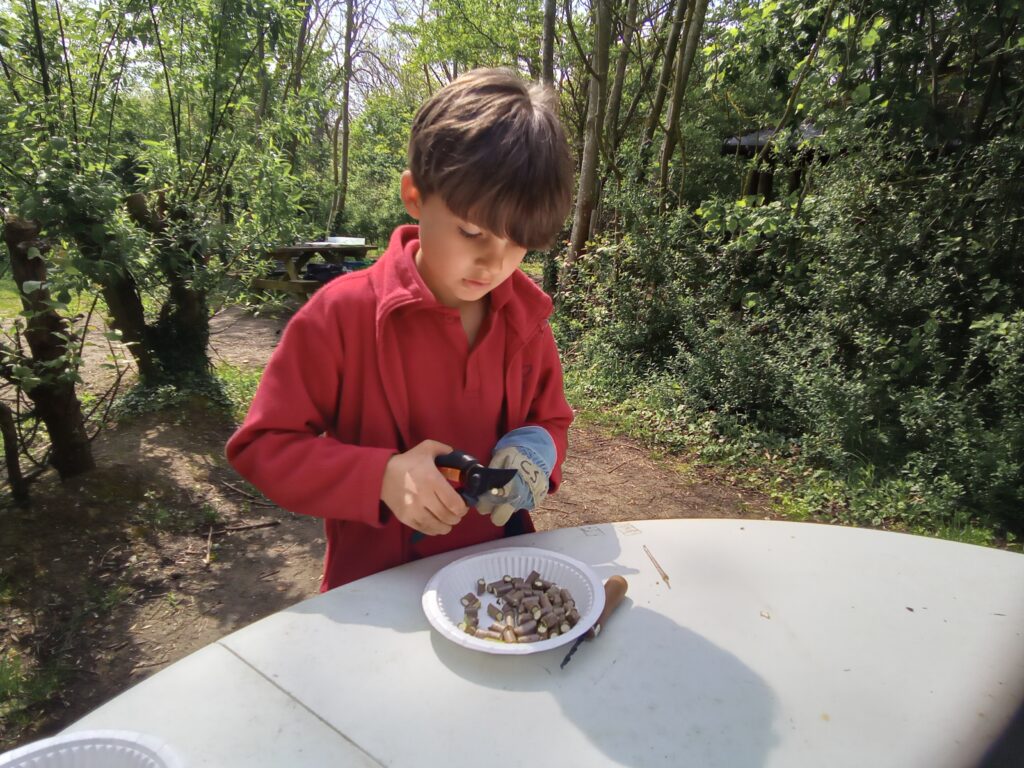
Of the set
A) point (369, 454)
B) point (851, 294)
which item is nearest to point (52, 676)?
point (369, 454)

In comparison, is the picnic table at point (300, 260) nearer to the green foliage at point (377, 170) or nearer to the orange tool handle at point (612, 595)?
the orange tool handle at point (612, 595)

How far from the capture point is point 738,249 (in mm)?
4918

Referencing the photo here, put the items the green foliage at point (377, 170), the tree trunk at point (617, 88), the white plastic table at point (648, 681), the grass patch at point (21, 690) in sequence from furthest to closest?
the green foliage at point (377, 170) → the tree trunk at point (617, 88) → the grass patch at point (21, 690) → the white plastic table at point (648, 681)

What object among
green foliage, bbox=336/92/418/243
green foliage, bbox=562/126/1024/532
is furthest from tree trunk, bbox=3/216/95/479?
green foliage, bbox=336/92/418/243

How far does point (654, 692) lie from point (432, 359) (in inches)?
28.2

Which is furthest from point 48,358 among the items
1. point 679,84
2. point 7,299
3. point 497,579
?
point 7,299

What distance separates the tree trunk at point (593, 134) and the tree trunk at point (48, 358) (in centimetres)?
505

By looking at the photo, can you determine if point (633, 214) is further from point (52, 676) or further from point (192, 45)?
point (52, 676)

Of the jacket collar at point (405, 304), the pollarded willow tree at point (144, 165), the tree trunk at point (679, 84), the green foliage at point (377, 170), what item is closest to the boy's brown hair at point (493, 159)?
the jacket collar at point (405, 304)

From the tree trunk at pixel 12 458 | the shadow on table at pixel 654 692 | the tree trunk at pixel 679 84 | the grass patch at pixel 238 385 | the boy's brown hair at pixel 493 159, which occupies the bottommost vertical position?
the grass patch at pixel 238 385

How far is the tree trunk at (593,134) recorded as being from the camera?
20.4 ft

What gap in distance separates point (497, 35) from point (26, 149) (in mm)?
10746

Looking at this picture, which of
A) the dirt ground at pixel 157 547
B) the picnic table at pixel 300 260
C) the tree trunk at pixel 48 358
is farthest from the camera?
the picnic table at pixel 300 260

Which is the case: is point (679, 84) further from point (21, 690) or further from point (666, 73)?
point (21, 690)
